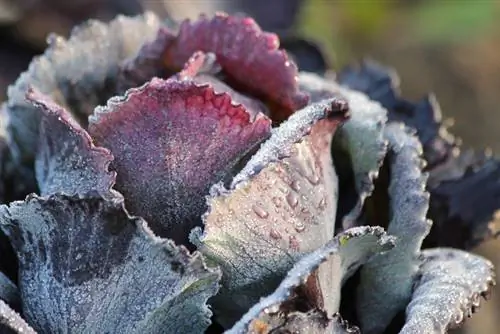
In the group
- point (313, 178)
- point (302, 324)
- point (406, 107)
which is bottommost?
point (302, 324)

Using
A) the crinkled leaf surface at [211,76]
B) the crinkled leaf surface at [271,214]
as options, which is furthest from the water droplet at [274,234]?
the crinkled leaf surface at [211,76]

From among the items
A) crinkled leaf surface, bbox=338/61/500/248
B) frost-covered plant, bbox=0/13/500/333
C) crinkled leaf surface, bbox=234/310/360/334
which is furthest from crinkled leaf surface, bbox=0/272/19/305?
crinkled leaf surface, bbox=338/61/500/248

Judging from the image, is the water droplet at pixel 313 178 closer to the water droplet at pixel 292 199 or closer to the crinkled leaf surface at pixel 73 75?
the water droplet at pixel 292 199

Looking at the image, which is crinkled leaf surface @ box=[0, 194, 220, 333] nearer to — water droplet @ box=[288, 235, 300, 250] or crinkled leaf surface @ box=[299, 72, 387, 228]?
water droplet @ box=[288, 235, 300, 250]

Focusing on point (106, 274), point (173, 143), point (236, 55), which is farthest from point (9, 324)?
point (236, 55)

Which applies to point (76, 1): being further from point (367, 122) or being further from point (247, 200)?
point (247, 200)

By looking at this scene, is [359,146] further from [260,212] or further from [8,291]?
[8,291]

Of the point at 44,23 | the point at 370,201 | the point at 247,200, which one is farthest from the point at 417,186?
the point at 44,23
